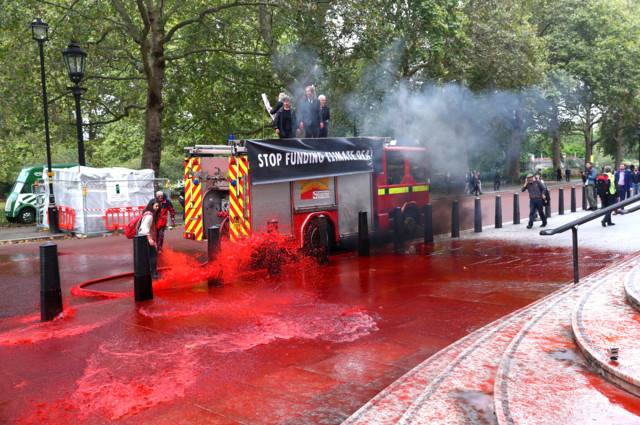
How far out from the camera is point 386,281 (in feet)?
29.4

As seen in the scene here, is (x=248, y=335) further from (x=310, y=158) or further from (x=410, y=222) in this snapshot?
(x=410, y=222)

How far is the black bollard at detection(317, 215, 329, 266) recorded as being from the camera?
1086 centimetres

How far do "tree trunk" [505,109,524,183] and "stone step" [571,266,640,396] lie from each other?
4009 cm

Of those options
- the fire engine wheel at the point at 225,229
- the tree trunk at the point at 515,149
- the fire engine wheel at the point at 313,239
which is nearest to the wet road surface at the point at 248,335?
the fire engine wheel at the point at 313,239

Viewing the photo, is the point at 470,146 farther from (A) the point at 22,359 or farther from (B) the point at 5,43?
(A) the point at 22,359

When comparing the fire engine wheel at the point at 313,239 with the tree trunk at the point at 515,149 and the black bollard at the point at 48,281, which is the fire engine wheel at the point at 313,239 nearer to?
the black bollard at the point at 48,281

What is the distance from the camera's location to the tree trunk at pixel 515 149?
4394 centimetres

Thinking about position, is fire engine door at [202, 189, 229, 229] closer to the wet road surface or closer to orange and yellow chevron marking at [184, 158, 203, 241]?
orange and yellow chevron marking at [184, 158, 203, 241]

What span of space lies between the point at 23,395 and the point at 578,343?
15.0 feet

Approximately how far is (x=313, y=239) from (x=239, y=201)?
6.77 ft

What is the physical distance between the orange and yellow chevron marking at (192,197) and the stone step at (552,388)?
7512 mm

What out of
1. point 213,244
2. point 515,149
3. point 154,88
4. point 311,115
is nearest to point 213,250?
point 213,244

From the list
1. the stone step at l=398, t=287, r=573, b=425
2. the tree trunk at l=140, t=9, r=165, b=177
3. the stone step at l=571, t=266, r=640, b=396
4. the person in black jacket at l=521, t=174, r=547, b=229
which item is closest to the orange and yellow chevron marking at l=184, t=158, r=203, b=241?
the stone step at l=398, t=287, r=573, b=425

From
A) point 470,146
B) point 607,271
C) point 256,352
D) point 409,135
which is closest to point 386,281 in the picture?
point 607,271
